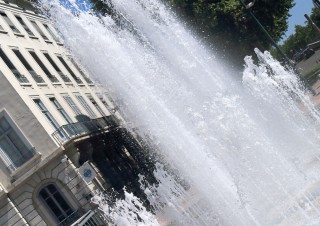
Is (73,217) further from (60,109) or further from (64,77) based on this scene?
(64,77)

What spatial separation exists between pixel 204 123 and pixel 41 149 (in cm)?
744

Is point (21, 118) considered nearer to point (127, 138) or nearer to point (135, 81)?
point (135, 81)

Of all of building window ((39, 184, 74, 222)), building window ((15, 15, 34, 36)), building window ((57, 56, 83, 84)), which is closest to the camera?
building window ((39, 184, 74, 222))

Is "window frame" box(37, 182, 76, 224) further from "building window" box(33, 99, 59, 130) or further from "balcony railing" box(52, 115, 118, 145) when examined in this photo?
"building window" box(33, 99, 59, 130)

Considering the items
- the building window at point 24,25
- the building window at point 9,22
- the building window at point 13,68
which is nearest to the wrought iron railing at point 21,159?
Answer: the building window at point 13,68

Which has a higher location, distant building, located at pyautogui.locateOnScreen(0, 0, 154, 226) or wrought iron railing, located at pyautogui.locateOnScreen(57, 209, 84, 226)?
distant building, located at pyautogui.locateOnScreen(0, 0, 154, 226)

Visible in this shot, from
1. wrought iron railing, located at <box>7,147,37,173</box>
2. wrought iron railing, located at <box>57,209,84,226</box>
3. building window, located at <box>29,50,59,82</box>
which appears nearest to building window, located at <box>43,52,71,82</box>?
building window, located at <box>29,50,59,82</box>

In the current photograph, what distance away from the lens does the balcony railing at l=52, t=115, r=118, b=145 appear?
77.3ft

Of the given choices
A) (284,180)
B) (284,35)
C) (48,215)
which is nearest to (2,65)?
(48,215)

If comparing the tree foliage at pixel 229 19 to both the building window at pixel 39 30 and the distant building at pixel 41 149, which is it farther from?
the distant building at pixel 41 149

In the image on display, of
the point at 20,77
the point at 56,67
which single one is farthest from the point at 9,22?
the point at 20,77

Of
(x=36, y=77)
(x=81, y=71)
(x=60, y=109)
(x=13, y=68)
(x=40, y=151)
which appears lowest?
(x=40, y=151)

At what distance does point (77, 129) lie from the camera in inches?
988

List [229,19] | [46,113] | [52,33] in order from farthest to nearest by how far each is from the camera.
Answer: [229,19] → [52,33] → [46,113]
